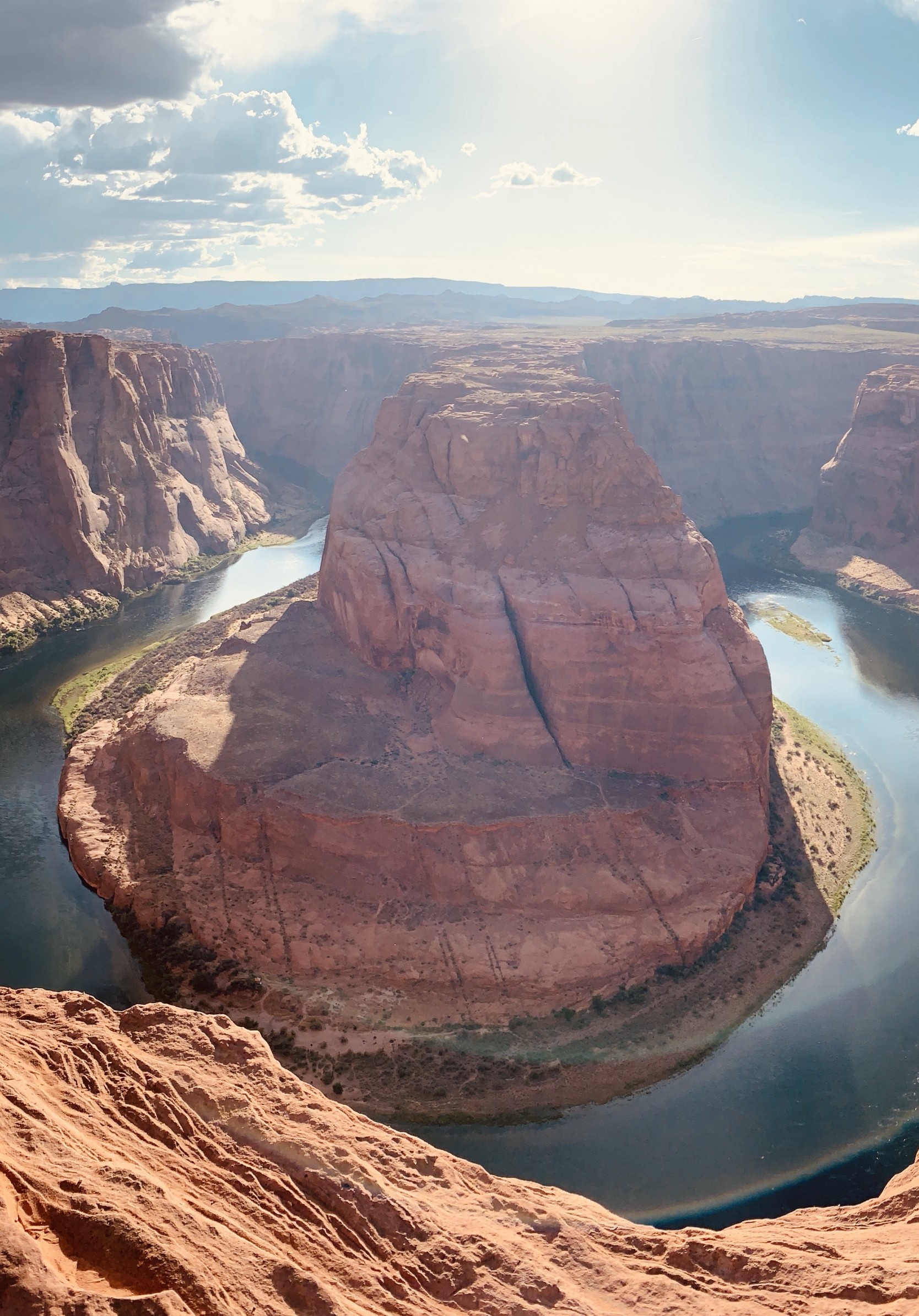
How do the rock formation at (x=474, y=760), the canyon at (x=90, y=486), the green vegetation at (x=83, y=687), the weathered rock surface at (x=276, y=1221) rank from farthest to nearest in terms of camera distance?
the canyon at (x=90, y=486), the green vegetation at (x=83, y=687), the rock formation at (x=474, y=760), the weathered rock surface at (x=276, y=1221)

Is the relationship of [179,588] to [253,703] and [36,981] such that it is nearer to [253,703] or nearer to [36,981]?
[253,703]

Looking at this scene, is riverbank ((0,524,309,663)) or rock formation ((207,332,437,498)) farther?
rock formation ((207,332,437,498))

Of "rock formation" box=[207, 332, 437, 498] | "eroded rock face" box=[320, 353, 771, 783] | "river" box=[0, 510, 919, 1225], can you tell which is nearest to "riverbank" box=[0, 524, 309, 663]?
"river" box=[0, 510, 919, 1225]

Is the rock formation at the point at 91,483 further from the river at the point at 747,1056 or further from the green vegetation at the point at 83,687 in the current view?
the river at the point at 747,1056

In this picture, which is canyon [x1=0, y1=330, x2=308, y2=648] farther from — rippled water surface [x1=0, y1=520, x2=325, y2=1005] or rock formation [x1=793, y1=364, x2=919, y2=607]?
rock formation [x1=793, y1=364, x2=919, y2=607]

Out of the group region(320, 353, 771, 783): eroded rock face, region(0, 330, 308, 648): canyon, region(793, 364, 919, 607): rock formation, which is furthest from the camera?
region(793, 364, 919, 607): rock formation

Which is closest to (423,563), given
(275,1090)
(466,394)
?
(466,394)

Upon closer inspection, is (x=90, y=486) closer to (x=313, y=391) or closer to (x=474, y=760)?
(x=474, y=760)

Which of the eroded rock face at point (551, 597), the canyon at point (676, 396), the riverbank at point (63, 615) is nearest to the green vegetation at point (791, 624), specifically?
the canyon at point (676, 396)
